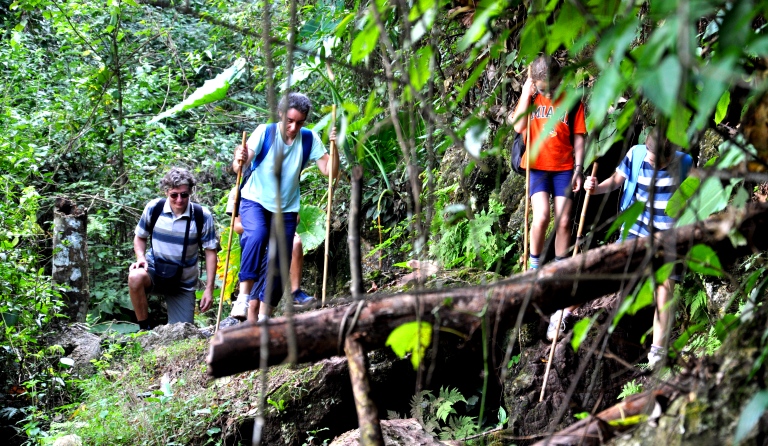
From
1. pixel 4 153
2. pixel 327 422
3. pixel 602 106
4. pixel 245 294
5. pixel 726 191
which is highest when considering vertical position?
pixel 4 153

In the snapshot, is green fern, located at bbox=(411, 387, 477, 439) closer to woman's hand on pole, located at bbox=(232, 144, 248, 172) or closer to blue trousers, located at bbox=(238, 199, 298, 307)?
blue trousers, located at bbox=(238, 199, 298, 307)

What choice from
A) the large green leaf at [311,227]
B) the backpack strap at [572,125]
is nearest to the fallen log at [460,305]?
the backpack strap at [572,125]

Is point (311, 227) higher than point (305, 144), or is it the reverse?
point (305, 144)

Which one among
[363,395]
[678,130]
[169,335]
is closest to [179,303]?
[169,335]

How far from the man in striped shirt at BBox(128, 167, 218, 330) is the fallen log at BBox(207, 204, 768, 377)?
5230mm

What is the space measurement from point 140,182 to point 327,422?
7.01 m

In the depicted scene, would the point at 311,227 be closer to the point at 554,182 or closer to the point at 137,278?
the point at 137,278

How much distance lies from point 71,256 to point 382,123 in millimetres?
7213

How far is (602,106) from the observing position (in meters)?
1.32

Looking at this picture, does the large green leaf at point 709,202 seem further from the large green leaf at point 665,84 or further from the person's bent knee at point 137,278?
the person's bent knee at point 137,278

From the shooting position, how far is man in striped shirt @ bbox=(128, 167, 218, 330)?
7348mm

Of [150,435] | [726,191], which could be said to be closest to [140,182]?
[150,435]

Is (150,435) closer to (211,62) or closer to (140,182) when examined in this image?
(140,182)

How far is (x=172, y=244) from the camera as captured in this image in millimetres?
7492
